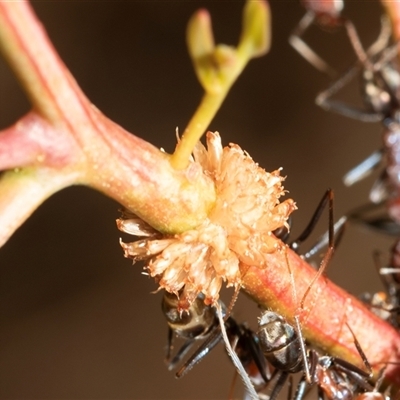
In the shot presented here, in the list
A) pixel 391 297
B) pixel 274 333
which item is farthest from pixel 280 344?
pixel 391 297

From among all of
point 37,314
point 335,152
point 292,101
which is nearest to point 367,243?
point 335,152

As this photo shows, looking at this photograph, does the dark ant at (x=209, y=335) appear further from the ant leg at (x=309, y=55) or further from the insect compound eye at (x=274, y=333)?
the ant leg at (x=309, y=55)

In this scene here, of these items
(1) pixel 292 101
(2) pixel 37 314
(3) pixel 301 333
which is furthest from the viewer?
(2) pixel 37 314

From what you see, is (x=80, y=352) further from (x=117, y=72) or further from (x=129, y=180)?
(x=129, y=180)

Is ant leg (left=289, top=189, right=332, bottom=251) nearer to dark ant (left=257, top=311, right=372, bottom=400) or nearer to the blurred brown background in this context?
dark ant (left=257, top=311, right=372, bottom=400)

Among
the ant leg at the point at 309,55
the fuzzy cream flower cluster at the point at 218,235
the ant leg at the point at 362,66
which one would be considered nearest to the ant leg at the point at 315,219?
the fuzzy cream flower cluster at the point at 218,235

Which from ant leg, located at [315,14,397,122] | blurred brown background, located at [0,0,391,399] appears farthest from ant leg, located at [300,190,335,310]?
blurred brown background, located at [0,0,391,399]
